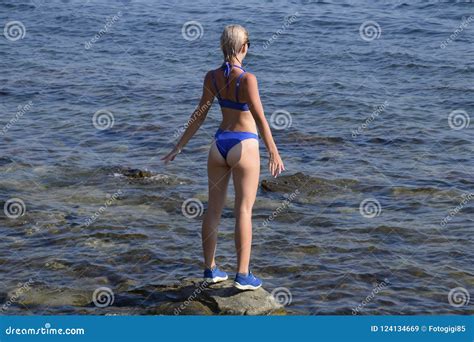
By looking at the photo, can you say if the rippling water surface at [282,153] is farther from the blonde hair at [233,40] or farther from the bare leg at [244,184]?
the blonde hair at [233,40]

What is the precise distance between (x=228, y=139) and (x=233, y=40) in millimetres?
814

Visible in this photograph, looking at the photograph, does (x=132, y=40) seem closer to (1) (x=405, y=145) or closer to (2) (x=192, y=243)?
(1) (x=405, y=145)

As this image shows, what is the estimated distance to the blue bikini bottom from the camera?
7.12 meters

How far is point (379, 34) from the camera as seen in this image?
65.2 ft

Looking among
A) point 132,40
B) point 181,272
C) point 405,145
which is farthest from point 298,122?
point 132,40

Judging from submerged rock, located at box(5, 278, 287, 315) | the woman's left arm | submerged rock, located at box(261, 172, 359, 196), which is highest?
the woman's left arm

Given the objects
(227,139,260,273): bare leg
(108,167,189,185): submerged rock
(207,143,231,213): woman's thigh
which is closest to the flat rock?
(227,139,260,273): bare leg

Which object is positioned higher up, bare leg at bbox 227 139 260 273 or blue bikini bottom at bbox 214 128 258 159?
blue bikini bottom at bbox 214 128 258 159

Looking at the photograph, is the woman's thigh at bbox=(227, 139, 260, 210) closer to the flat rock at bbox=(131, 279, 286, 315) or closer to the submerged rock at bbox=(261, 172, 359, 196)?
the flat rock at bbox=(131, 279, 286, 315)

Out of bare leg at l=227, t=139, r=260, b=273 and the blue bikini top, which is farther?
bare leg at l=227, t=139, r=260, b=273

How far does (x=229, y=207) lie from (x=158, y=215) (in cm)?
86

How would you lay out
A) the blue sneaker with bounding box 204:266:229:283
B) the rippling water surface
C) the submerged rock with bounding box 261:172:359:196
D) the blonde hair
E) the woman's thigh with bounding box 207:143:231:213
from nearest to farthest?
1. the blonde hair
2. the woman's thigh with bounding box 207:143:231:213
3. the blue sneaker with bounding box 204:266:229:283
4. the rippling water surface
5. the submerged rock with bounding box 261:172:359:196

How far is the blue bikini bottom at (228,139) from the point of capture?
7125 mm

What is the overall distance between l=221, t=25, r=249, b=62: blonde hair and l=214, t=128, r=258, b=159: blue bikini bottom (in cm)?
62
